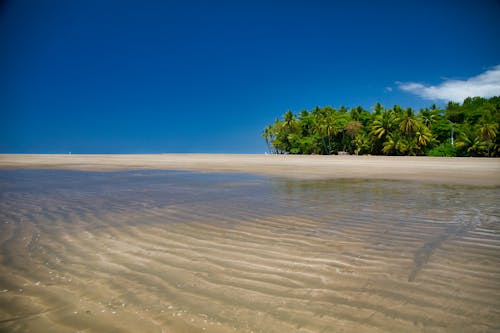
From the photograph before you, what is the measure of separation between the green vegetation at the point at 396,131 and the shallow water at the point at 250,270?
4907 centimetres

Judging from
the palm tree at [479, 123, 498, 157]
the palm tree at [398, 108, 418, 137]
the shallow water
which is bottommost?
the shallow water

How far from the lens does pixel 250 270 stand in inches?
120

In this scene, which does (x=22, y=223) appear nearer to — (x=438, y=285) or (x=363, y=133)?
(x=438, y=285)

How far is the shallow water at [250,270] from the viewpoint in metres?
2.17

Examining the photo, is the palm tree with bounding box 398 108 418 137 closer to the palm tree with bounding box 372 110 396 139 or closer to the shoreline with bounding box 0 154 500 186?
the palm tree with bounding box 372 110 396 139

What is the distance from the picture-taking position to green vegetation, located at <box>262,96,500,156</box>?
4619 cm

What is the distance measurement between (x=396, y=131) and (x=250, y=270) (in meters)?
56.8

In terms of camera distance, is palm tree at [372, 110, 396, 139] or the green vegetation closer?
the green vegetation

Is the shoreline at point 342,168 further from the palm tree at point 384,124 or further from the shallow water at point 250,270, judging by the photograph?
the palm tree at point 384,124

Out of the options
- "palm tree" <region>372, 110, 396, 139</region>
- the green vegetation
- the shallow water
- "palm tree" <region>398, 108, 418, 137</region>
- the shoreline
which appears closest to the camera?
the shallow water

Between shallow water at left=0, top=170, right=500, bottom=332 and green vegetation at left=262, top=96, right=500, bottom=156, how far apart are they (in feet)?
161

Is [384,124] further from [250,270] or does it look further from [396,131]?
[250,270]

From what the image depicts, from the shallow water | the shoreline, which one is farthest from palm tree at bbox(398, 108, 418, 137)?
the shallow water

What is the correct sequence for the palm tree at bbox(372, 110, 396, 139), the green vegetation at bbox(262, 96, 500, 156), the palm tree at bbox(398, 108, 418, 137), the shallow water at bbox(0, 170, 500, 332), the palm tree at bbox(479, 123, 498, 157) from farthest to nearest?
1. the palm tree at bbox(372, 110, 396, 139)
2. the palm tree at bbox(398, 108, 418, 137)
3. the green vegetation at bbox(262, 96, 500, 156)
4. the palm tree at bbox(479, 123, 498, 157)
5. the shallow water at bbox(0, 170, 500, 332)
